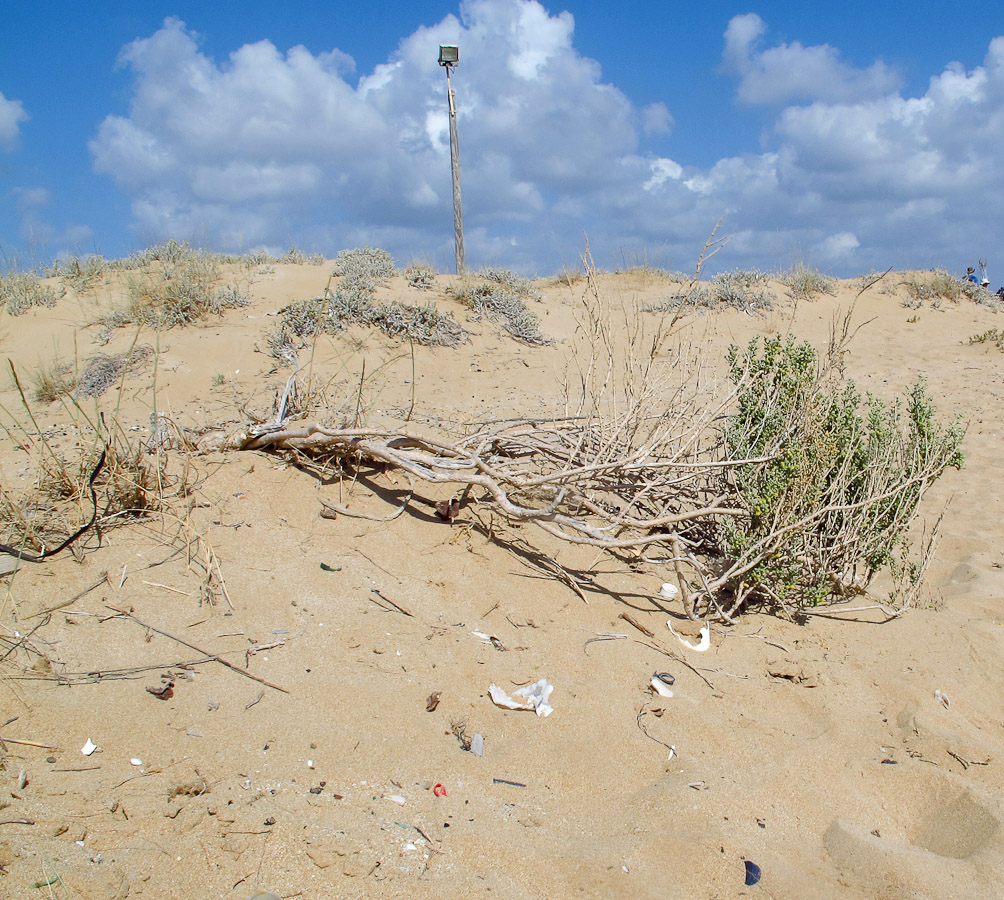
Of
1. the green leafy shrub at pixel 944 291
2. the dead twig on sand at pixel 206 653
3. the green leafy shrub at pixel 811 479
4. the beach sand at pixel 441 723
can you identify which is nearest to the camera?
the beach sand at pixel 441 723

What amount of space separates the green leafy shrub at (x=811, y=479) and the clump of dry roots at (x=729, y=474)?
11 mm

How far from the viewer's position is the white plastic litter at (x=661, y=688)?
2.98 m

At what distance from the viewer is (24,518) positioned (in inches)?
121

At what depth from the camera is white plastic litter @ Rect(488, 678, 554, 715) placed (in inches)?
108

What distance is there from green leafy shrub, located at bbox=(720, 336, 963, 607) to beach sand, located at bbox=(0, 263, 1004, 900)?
12.4 inches

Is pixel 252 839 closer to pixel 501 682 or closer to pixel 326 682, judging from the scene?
pixel 326 682

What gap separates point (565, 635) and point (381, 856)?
1.54 metres

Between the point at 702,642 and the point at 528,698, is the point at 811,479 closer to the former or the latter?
the point at 702,642

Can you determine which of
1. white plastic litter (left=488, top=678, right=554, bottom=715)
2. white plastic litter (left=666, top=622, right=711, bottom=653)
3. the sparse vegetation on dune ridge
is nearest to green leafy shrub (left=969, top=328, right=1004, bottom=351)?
the sparse vegetation on dune ridge

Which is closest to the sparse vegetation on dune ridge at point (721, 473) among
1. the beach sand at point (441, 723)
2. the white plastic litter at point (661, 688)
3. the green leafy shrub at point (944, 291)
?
the beach sand at point (441, 723)

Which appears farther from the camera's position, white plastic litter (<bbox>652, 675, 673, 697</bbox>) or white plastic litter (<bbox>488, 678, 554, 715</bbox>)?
white plastic litter (<bbox>652, 675, 673, 697</bbox>)

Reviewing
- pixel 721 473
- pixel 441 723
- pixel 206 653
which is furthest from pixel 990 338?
pixel 206 653

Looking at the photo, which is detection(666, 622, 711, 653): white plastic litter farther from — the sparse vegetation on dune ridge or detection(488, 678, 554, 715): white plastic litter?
detection(488, 678, 554, 715): white plastic litter

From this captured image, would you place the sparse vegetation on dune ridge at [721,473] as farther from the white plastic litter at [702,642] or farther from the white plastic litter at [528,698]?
the white plastic litter at [528,698]
